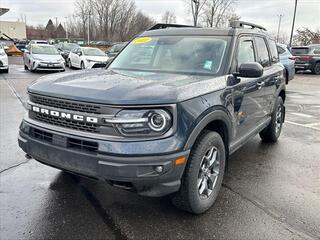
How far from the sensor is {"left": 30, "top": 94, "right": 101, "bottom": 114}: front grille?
9.32 feet

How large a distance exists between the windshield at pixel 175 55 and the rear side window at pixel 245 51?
28 centimetres

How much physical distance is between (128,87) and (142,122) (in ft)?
1.30

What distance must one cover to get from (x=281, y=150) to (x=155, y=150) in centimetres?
357

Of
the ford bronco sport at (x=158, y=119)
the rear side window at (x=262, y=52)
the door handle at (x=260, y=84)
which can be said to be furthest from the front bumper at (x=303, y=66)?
the ford bronco sport at (x=158, y=119)

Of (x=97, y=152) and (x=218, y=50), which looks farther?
(x=218, y=50)

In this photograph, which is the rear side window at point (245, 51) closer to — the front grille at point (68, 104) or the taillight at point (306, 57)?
the front grille at point (68, 104)

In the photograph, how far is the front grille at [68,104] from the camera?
2.84m

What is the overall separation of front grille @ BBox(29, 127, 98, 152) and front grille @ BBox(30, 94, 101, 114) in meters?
0.26

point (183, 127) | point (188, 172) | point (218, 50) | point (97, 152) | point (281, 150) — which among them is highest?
point (218, 50)

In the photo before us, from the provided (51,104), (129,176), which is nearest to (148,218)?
(129,176)

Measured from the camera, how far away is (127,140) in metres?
2.76

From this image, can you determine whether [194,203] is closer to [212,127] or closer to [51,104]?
[212,127]

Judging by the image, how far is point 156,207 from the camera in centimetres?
352

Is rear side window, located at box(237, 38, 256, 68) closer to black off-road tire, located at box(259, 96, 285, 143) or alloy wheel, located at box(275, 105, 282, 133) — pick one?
black off-road tire, located at box(259, 96, 285, 143)
